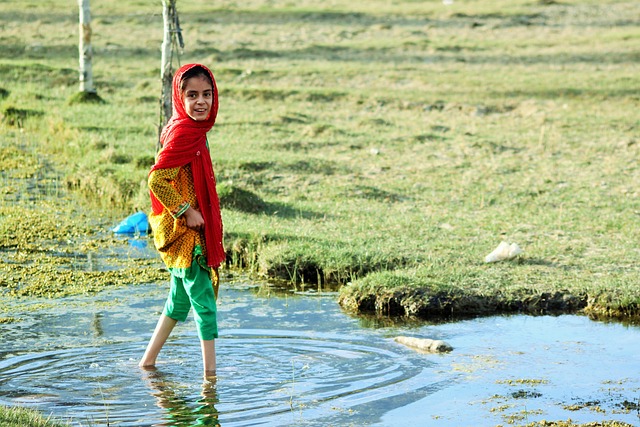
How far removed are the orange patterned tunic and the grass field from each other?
1897mm

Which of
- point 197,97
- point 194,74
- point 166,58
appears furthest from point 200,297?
point 166,58

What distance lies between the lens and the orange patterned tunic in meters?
5.48

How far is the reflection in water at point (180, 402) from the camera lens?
199 inches

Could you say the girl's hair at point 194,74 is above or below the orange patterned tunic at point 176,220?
above

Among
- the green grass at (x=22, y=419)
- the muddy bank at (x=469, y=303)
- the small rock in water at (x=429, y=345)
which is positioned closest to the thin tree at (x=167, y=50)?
the muddy bank at (x=469, y=303)

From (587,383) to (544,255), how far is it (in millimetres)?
2538

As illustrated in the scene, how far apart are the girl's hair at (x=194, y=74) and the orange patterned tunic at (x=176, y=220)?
435 mm

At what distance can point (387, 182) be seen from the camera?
11.1m

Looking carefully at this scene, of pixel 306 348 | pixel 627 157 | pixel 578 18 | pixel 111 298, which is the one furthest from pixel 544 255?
pixel 578 18

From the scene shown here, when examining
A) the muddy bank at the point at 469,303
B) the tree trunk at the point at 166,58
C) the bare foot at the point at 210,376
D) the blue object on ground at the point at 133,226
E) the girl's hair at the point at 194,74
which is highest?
the tree trunk at the point at 166,58

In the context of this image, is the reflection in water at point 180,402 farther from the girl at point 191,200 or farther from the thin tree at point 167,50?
the thin tree at point 167,50

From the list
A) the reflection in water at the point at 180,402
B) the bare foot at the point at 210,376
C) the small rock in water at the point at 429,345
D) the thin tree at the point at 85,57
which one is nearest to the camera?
the reflection in water at the point at 180,402

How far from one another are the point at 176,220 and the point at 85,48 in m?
11.7

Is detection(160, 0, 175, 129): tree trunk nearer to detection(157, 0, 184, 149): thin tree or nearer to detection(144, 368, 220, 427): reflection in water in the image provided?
detection(157, 0, 184, 149): thin tree
